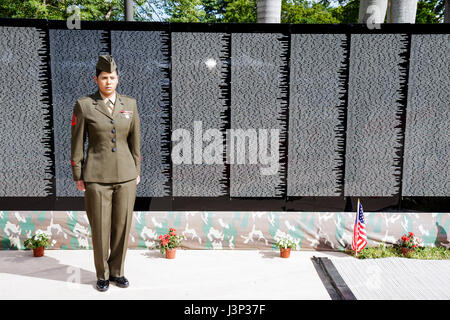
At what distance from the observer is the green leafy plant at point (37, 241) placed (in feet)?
14.2

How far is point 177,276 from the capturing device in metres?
3.87

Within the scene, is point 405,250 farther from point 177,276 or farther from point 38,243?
point 38,243

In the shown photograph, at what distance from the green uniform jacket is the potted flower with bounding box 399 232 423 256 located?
10.4ft

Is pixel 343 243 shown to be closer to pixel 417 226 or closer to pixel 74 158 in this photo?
pixel 417 226

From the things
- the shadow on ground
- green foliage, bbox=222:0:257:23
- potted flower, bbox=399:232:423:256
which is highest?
green foliage, bbox=222:0:257:23

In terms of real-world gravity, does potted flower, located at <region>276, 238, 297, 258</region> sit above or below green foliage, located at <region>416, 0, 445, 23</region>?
below

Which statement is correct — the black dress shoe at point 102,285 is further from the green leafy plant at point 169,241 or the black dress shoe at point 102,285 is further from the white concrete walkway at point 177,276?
the green leafy plant at point 169,241

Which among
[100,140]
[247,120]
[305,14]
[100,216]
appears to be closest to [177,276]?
[100,216]

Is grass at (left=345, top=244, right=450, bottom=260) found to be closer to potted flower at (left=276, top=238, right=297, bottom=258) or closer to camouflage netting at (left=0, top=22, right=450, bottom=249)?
camouflage netting at (left=0, top=22, right=450, bottom=249)

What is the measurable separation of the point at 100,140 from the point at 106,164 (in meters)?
0.22

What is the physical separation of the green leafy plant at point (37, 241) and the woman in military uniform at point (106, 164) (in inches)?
45.7

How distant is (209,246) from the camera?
4621 millimetres

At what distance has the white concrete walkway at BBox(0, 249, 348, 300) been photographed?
11.4ft

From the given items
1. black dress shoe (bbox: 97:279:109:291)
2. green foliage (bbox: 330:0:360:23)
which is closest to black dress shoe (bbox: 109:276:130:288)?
black dress shoe (bbox: 97:279:109:291)
